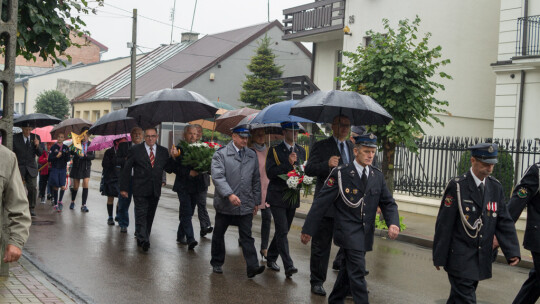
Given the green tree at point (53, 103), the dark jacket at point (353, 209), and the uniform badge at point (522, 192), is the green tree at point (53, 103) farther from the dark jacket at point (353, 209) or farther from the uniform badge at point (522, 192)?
the uniform badge at point (522, 192)

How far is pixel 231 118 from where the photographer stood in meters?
12.7

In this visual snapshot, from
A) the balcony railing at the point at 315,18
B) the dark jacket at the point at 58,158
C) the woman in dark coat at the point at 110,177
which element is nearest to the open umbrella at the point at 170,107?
the woman in dark coat at the point at 110,177

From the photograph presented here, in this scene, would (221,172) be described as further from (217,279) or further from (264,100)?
(264,100)

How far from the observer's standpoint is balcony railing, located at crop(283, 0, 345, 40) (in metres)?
25.4

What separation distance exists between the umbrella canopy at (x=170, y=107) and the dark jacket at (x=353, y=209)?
161 inches

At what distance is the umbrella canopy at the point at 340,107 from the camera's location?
7465mm

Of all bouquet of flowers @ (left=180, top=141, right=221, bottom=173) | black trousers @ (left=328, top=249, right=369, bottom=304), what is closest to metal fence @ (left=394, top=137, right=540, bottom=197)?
bouquet of flowers @ (left=180, top=141, right=221, bottom=173)

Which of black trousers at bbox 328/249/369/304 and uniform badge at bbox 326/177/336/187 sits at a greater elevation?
uniform badge at bbox 326/177/336/187

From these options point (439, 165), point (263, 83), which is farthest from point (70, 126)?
point (263, 83)

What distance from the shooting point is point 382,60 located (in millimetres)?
12836

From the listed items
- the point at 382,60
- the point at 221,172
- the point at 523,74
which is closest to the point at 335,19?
the point at 523,74

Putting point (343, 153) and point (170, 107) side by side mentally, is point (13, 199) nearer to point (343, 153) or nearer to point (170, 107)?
point (343, 153)

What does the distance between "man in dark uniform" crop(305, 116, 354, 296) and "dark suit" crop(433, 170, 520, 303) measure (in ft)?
5.37

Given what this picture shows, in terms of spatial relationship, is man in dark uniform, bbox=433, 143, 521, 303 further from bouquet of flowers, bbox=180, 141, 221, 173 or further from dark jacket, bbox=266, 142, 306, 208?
bouquet of flowers, bbox=180, 141, 221, 173
